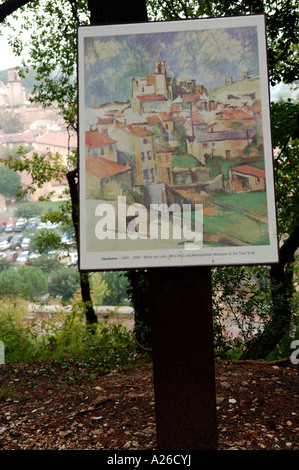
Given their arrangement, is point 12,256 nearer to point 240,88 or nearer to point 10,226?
point 10,226

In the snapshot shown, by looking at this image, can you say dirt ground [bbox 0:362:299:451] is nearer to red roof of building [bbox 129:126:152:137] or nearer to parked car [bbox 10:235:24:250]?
red roof of building [bbox 129:126:152:137]

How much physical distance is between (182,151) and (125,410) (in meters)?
1.90

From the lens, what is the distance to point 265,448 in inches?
98.7

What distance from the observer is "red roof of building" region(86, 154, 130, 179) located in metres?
1.99

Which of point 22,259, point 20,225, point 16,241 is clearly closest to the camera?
point 20,225

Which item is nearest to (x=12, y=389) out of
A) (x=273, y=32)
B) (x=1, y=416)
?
(x=1, y=416)

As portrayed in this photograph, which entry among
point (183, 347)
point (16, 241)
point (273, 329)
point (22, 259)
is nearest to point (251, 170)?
point (183, 347)

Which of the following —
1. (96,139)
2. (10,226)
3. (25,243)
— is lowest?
(25,243)

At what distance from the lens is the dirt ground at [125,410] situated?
267 centimetres

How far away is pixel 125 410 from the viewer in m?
3.10

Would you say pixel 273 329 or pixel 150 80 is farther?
pixel 273 329

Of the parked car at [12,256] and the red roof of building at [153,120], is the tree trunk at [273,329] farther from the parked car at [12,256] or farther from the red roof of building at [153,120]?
the parked car at [12,256]

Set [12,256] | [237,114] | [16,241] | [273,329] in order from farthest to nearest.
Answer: [12,256], [16,241], [273,329], [237,114]

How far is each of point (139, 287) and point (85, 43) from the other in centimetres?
322
